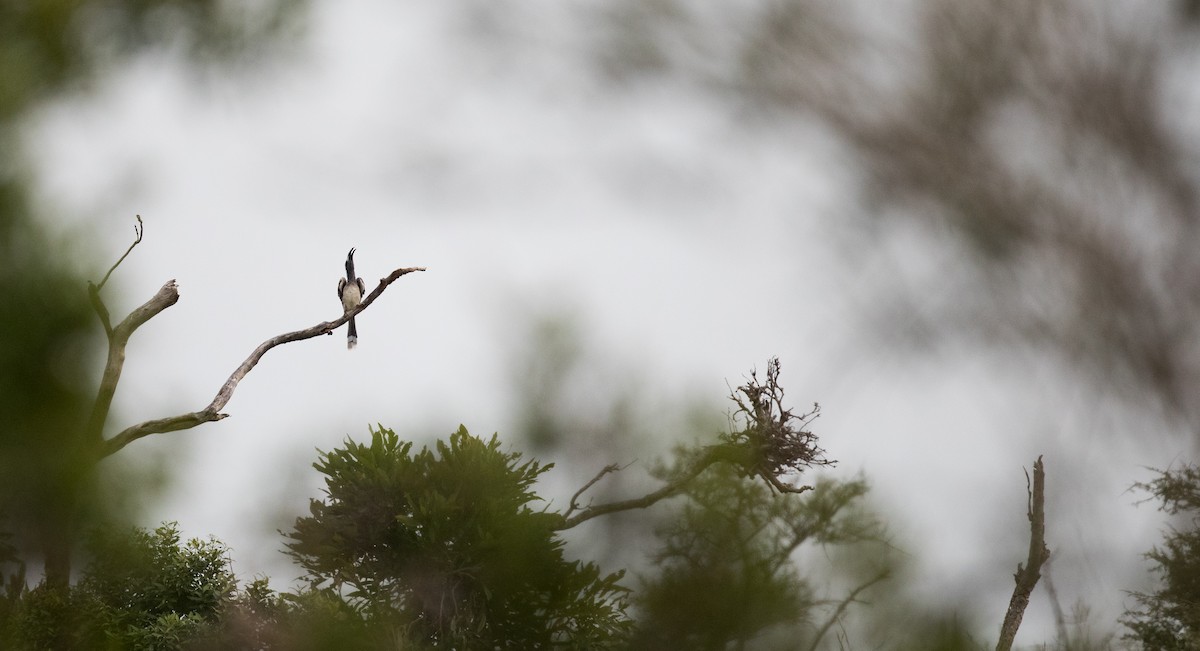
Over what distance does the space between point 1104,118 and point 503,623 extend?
8.21 m

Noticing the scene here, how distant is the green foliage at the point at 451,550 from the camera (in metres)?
8.62

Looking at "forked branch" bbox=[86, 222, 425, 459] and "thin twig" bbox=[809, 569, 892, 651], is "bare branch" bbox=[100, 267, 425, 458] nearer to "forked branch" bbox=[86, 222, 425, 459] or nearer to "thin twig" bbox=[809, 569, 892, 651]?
"forked branch" bbox=[86, 222, 425, 459]

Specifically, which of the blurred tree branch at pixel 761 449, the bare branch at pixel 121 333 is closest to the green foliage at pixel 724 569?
the blurred tree branch at pixel 761 449

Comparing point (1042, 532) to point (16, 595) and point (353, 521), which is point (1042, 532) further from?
point (353, 521)

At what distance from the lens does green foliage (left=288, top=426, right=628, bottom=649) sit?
28.3 feet

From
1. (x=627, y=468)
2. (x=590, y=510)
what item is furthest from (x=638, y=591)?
(x=590, y=510)

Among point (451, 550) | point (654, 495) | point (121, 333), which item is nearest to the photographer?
point (654, 495)

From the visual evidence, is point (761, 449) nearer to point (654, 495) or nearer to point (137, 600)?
point (654, 495)

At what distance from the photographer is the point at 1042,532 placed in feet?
4.72

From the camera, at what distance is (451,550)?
9.05 meters

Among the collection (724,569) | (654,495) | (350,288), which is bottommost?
(724,569)

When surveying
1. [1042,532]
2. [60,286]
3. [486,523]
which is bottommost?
[1042,532]

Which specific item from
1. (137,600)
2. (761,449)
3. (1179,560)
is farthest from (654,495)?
(137,600)

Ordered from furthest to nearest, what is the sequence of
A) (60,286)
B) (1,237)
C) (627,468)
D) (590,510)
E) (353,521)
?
(353,521), (590,510), (627,468), (60,286), (1,237)
